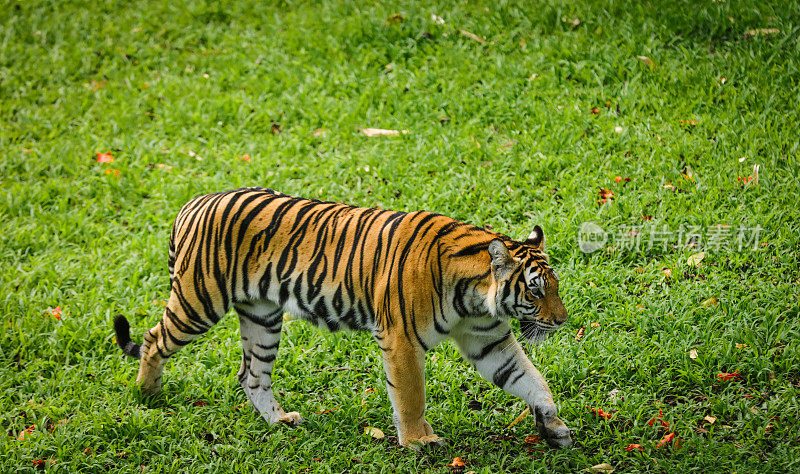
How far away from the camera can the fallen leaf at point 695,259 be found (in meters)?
5.50

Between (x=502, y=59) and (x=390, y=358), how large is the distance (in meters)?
4.85

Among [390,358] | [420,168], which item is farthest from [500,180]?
[390,358]

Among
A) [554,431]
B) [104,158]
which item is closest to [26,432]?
[554,431]

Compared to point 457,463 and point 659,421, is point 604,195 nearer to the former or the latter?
point 659,421

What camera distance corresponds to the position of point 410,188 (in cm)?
664

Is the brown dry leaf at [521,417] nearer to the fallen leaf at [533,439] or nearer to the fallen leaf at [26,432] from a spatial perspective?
the fallen leaf at [533,439]

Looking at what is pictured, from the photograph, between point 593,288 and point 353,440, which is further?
point 593,288

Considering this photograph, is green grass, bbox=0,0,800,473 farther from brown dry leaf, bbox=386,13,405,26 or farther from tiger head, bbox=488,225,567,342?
tiger head, bbox=488,225,567,342

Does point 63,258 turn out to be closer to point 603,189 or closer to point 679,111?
point 603,189

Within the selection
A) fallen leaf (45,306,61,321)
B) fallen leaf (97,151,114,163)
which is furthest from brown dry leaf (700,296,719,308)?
fallen leaf (97,151,114,163)

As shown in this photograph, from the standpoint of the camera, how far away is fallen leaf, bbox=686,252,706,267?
18.1 feet

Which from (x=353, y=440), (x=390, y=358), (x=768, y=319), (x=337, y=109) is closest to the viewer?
(x=390, y=358)

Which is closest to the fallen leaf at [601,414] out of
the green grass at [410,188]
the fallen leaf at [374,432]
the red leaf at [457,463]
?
the green grass at [410,188]

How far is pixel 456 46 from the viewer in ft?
28.0
